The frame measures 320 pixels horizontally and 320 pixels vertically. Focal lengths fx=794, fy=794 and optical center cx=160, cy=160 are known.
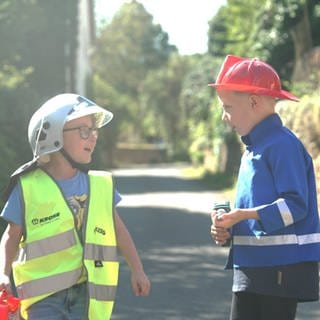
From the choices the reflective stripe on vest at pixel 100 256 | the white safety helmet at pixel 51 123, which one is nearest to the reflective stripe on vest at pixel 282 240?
the reflective stripe on vest at pixel 100 256

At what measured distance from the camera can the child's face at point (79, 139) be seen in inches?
134

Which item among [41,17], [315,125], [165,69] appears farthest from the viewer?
[165,69]

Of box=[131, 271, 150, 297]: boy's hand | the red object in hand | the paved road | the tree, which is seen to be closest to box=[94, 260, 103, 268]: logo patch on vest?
box=[131, 271, 150, 297]: boy's hand

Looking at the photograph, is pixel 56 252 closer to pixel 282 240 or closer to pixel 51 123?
pixel 51 123

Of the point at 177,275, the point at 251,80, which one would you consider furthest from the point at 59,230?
the point at 177,275

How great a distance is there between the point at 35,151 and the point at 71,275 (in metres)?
0.54

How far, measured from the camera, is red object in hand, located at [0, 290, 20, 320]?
292 centimetres

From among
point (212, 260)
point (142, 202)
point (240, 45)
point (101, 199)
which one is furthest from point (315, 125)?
point (240, 45)

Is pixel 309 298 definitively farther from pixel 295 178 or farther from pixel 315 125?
pixel 315 125

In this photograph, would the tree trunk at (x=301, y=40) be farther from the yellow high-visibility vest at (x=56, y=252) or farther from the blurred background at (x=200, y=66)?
the yellow high-visibility vest at (x=56, y=252)

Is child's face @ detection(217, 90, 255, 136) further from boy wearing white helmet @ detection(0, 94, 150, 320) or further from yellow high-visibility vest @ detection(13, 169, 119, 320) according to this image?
yellow high-visibility vest @ detection(13, 169, 119, 320)

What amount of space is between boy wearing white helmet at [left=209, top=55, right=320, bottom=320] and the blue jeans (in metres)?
0.64

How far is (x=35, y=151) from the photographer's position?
3367 mm

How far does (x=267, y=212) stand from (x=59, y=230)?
0.86 m
